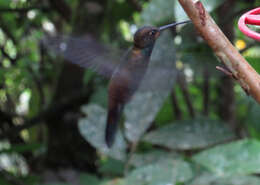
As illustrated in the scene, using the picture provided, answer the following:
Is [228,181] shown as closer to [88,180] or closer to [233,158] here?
[233,158]

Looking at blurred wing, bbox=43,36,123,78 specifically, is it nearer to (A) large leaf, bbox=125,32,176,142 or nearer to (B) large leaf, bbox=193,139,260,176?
(A) large leaf, bbox=125,32,176,142

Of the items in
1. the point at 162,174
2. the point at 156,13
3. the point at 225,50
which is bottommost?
the point at 162,174

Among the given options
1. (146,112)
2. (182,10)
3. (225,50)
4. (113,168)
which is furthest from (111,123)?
(225,50)

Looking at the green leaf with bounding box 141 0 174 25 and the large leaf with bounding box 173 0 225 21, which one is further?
the green leaf with bounding box 141 0 174 25

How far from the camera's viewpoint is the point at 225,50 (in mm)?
337

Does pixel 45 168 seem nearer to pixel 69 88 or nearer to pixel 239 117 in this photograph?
pixel 69 88

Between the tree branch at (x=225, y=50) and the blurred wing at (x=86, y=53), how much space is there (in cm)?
51

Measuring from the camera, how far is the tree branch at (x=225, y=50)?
33 centimetres

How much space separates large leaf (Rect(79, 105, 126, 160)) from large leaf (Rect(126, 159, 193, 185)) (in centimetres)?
14

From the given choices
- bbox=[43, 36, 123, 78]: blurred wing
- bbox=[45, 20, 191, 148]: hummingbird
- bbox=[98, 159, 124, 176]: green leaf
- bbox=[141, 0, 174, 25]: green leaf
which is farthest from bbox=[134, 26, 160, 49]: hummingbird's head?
bbox=[98, 159, 124, 176]: green leaf

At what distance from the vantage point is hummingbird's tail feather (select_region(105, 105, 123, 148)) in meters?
A: 0.82

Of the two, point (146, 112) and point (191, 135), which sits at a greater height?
point (146, 112)

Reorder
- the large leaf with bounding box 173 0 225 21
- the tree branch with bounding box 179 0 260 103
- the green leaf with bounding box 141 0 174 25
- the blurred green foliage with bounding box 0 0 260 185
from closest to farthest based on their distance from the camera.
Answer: the tree branch with bounding box 179 0 260 103, the large leaf with bounding box 173 0 225 21, the blurred green foliage with bounding box 0 0 260 185, the green leaf with bounding box 141 0 174 25

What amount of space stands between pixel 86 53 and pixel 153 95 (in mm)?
197
